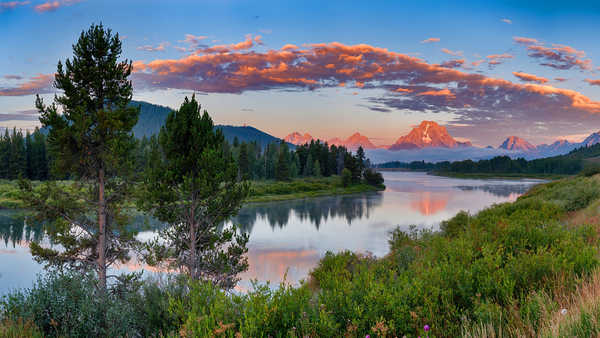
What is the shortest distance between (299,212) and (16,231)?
38.6m

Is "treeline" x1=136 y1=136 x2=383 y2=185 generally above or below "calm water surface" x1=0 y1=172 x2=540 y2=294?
above

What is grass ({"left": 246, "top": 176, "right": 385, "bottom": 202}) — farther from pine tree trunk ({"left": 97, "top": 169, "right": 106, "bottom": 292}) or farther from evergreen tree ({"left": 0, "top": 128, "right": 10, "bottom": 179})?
evergreen tree ({"left": 0, "top": 128, "right": 10, "bottom": 179})

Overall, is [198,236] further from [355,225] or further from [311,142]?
[311,142]

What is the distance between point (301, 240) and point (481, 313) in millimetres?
34708

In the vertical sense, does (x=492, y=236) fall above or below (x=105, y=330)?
above

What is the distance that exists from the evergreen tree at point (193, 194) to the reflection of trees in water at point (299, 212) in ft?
75.2

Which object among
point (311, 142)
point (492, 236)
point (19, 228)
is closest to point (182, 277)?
point (492, 236)

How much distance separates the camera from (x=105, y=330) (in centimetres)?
741

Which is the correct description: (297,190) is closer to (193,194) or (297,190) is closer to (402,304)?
(193,194)

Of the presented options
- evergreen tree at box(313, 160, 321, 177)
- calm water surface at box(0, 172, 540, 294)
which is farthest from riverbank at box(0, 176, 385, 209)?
calm water surface at box(0, 172, 540, 294)

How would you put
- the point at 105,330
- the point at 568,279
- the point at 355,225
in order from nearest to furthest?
the point at 568,279
the point at 105,330
the point at 355,225

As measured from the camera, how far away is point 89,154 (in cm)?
1795

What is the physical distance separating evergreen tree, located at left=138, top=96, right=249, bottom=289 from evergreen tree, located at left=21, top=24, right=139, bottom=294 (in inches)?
69.2

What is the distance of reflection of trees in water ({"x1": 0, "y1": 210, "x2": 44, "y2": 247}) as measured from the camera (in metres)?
34.6
